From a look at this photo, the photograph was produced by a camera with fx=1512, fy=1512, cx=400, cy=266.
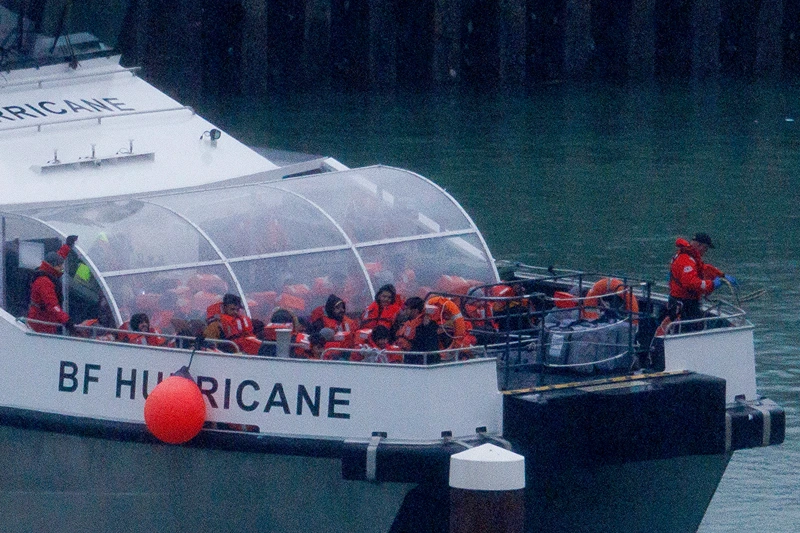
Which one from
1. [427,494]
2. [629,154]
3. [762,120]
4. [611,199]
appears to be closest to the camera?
[427,494]

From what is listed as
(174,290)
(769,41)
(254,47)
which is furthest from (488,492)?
(769,41)

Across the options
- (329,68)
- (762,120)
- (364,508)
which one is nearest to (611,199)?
(762,120)

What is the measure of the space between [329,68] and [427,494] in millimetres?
21626

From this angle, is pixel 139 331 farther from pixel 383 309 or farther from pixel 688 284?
pixel 688 284

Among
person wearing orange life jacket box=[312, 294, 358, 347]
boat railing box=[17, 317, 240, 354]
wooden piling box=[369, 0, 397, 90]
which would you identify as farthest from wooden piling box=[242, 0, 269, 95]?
boat railing box=[17, 317, 240, 354]

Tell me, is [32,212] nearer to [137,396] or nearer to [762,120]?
[137,396]

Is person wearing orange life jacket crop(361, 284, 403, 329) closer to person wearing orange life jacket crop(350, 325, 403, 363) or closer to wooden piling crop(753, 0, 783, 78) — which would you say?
person wearing orange life jacket crop(350, 325, 403, 363)

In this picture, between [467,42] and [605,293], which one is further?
[467,42]

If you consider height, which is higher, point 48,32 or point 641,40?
point 641,40

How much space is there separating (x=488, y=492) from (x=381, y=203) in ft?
12.1

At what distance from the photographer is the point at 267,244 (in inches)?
368

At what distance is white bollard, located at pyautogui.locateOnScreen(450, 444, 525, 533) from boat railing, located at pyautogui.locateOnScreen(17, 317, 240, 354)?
6.47ft

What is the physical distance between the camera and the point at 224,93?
2842cm

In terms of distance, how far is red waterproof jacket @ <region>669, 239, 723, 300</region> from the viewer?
9359 mm
